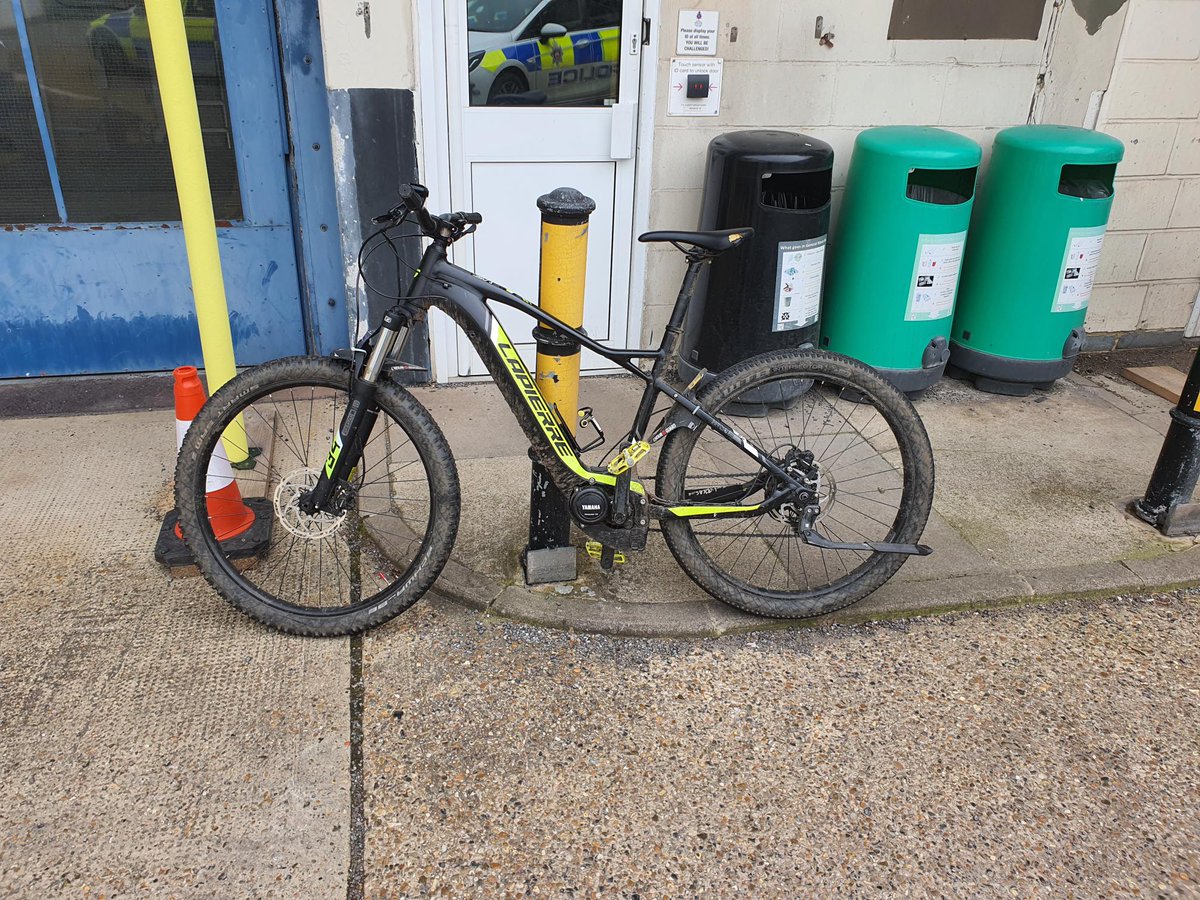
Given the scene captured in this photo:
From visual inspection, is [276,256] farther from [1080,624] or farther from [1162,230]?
[1162,230]

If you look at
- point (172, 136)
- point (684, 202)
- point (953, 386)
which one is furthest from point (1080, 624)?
point (172, 136)

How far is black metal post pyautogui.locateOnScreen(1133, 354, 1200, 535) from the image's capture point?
3.51m

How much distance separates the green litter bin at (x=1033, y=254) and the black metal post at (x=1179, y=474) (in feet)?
3.60

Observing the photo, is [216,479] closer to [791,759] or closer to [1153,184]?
[791,759]

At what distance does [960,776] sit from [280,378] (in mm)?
2247

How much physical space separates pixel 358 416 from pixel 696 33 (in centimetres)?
269

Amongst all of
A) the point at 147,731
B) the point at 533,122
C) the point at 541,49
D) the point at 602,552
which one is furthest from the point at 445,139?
the point at 147,731

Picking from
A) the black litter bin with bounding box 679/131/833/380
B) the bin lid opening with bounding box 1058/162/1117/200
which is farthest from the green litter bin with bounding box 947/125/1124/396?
the black litter bin with bounding box 679/131/833/380

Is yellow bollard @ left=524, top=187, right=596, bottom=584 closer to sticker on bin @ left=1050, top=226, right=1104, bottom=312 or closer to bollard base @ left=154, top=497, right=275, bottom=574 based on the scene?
bollard base @ left=154, top=497, right=275, bottom=574

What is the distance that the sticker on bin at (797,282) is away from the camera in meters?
4.21

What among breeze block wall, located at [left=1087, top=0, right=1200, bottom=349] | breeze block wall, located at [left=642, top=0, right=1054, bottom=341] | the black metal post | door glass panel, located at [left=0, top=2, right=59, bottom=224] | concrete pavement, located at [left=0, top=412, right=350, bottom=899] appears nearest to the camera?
concrete pavement, located at [left=0, top=412, right=350, bottom=899]

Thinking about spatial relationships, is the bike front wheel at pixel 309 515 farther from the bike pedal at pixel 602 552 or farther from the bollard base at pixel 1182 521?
the bollard base at pixel 1182 521

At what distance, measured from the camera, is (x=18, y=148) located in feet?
13.6

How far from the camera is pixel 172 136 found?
314 cm
